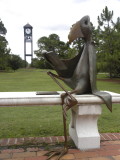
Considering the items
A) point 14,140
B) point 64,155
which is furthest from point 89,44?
point 14,140

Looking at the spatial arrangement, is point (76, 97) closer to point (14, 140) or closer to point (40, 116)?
point (14, 140)

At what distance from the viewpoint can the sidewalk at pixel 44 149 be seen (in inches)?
134

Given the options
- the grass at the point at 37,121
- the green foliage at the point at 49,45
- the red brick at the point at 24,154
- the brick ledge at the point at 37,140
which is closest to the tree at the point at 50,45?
the green foliage at the point at 49,45

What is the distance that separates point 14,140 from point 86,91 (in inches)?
57.7

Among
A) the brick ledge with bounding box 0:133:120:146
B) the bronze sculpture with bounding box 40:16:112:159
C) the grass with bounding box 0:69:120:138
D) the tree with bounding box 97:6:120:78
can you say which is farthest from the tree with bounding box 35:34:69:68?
the bronze sculpture with bounding box 40:16:112:159

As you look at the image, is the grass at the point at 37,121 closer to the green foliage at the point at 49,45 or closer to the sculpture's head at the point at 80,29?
the sculpture's head at the point at 80,29

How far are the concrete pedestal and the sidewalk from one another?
11cm

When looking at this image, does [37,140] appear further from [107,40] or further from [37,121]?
[107,40]

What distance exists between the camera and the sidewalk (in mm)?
3406

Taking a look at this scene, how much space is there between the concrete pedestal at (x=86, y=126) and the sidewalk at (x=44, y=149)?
109 millimetres

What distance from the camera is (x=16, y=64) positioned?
40406 mm

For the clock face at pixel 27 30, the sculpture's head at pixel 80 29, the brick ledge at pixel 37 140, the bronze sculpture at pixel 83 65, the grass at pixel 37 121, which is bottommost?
the brick ledge at pixel 37 140

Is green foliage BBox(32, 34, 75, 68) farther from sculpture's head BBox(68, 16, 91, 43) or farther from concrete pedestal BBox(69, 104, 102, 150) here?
concrete pedestal BBox(69, 104, 102, 150)

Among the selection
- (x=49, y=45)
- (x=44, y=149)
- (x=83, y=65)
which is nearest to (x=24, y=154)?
(x=44, y=149)
